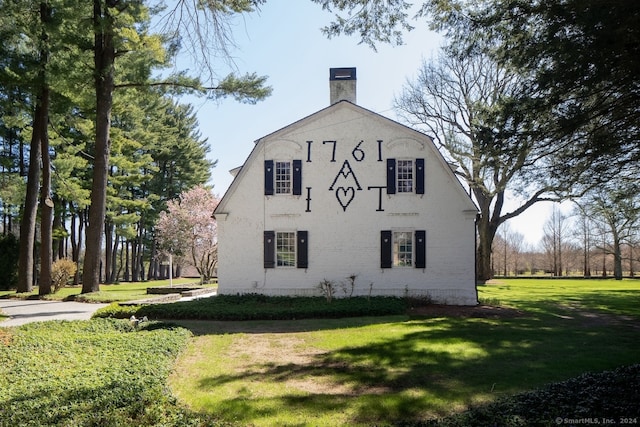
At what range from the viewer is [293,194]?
16.6 metres

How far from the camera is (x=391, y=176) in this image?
54.0ft

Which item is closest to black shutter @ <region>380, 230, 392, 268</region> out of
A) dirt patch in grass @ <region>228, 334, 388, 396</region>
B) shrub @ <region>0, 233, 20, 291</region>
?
dirt patch in grass @ <region>228, 334, 388, 396</region>

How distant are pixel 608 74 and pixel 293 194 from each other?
1120 cm

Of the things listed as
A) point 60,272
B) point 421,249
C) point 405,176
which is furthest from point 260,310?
point 60,272

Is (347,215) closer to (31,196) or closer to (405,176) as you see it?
(405,176)

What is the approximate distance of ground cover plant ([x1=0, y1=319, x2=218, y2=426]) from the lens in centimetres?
468

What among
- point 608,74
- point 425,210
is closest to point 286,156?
point 425,210

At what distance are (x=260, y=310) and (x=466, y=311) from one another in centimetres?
675

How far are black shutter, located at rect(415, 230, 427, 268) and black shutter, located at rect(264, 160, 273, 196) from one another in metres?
5.87

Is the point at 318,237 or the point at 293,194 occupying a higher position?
the point at 293,194

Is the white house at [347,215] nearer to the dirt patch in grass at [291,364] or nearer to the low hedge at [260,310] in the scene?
the low hedge at [260,310]

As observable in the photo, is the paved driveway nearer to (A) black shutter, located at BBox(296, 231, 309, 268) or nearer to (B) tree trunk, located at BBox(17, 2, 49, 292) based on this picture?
(B) tree trunk, located at BBox(17, 2, 49, 292)

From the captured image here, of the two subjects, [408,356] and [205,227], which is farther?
[205,227]

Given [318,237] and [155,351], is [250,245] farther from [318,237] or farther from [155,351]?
[155,351]
